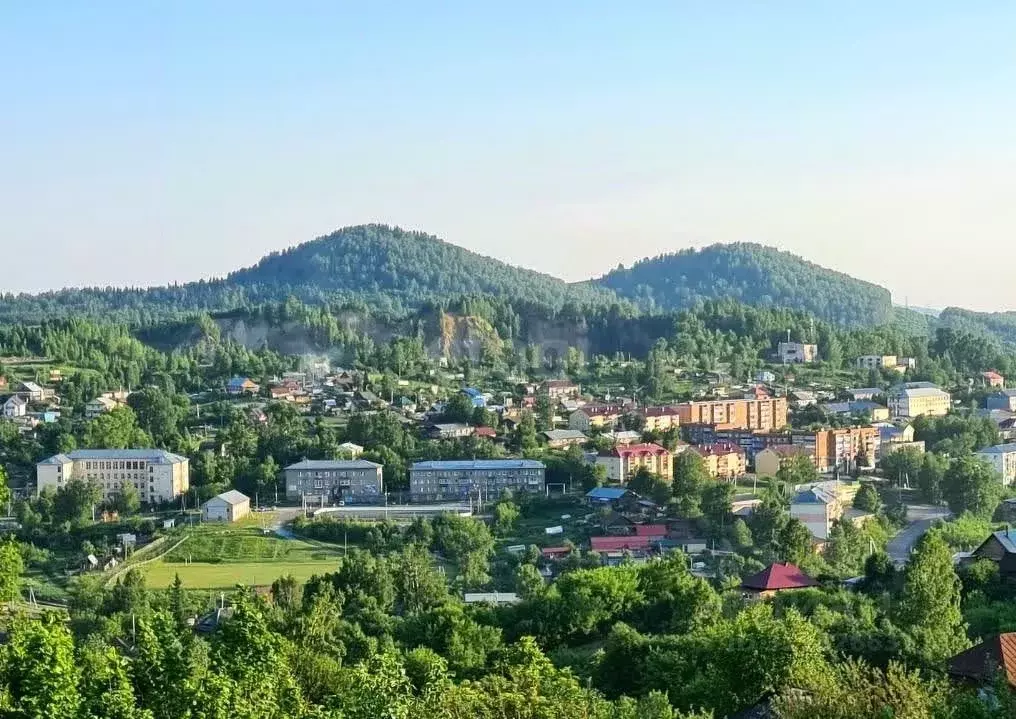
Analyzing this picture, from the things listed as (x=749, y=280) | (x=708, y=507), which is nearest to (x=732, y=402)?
(x=708, y=507)

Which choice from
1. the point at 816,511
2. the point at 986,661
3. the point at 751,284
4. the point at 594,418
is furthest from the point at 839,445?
the point at 751,284

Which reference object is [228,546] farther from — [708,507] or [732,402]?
[732,402]

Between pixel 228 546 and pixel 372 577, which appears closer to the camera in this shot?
pixel 372 577

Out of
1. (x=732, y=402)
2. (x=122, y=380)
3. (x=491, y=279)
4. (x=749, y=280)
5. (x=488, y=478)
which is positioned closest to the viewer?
(x=488, y=478)

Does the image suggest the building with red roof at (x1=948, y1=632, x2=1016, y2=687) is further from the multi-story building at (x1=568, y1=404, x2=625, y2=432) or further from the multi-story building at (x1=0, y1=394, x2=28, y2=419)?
the multi-story building at (x1=0, y1=394, x2=28, y2=419)

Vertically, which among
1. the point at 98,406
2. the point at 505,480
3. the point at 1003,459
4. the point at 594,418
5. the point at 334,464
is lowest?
the point at 505,480

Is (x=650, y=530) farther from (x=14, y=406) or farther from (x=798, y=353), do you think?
(x=798, y=353)

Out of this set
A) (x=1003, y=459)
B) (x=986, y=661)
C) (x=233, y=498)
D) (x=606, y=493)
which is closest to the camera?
(x=986, y=661)

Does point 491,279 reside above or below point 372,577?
above
